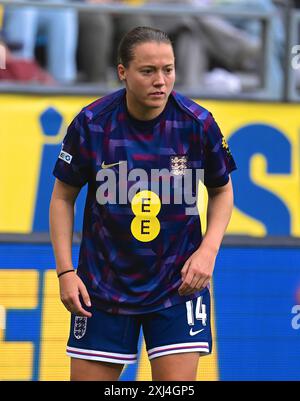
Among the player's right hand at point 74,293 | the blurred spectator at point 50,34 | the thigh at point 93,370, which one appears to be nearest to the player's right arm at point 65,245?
the player's right hand at point 74,293

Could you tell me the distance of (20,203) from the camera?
5.50 metres

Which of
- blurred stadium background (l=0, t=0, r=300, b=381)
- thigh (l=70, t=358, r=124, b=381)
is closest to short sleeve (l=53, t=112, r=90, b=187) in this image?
thigh (l=70, t=358, r=124, b=381)

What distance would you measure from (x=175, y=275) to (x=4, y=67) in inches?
142

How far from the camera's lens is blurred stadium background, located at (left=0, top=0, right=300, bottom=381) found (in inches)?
196

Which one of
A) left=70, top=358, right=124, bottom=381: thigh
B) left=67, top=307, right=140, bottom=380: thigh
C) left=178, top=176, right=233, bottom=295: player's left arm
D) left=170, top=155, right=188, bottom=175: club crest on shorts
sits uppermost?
left=170, top=155, right=188, bottom=175: club crest on shorts

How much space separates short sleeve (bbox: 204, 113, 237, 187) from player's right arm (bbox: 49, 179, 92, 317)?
0.51m

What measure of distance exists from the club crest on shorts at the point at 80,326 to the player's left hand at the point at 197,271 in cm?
39

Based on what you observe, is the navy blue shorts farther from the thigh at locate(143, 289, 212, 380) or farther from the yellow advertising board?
the yellow advertising board

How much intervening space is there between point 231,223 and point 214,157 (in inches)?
84.7

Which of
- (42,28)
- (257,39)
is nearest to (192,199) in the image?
(42,28)

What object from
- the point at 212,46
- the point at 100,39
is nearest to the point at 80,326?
the point at 100,39

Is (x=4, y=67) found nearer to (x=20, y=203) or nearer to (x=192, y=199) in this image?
(x=20, y=203)

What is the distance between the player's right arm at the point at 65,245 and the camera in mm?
3332

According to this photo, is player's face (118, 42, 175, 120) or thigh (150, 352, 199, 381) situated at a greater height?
player's face (118, 42, 175, 120)
